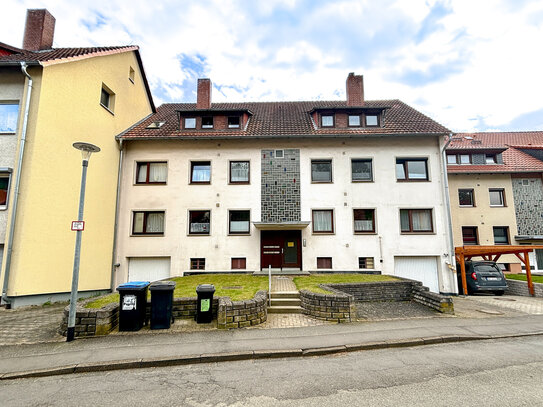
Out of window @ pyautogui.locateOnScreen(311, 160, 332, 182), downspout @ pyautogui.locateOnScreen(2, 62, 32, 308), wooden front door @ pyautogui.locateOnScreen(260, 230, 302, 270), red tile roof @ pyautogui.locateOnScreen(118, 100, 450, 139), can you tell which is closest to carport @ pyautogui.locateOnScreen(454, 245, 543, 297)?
red tile roof @ pyautogui.locateOnScreen(118, 100, 450, 139)

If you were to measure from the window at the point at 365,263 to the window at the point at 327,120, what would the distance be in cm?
787

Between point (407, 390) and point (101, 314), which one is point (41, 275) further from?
point (407, 390)

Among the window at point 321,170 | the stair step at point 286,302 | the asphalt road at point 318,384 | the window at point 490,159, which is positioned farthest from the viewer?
the window at point 490,159

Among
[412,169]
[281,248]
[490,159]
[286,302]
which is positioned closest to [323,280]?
[286,302]

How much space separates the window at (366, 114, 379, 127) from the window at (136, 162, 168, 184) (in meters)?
12.1

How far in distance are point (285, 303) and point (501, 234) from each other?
62.6 ft

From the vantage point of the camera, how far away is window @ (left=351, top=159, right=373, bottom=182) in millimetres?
15125

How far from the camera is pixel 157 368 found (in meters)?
5.09

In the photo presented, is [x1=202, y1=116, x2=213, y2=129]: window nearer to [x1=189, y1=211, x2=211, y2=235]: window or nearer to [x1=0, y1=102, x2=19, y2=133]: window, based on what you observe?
[x1=189, y1=211, x2=211, y2=235]: window

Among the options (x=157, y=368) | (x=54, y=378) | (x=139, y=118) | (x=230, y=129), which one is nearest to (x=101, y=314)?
(x=54, y=378)

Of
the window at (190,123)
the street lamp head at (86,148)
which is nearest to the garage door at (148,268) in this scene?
the window at (190,123)

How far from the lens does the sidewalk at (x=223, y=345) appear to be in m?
5.13

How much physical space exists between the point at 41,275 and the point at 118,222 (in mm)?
4700

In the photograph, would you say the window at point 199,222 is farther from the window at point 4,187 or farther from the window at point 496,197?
the window at point 496,197
